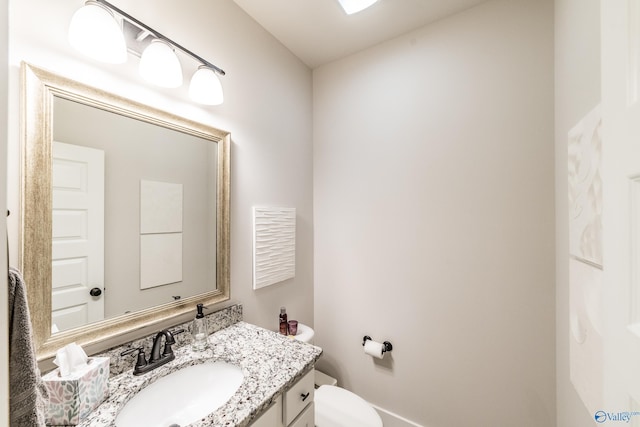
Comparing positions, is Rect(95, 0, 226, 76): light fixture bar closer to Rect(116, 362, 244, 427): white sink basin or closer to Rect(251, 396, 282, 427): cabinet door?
Rect(116, 362, 244, 427): white sink basin

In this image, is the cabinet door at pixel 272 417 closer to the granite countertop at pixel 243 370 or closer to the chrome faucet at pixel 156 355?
the granite countertop at pixel 243 370

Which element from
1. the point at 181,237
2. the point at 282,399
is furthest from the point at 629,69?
the point at 181,237

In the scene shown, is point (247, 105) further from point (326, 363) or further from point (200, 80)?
point (326, 363)

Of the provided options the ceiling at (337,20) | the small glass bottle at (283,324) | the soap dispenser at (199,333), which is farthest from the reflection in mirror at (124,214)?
the ceiling at (337,20)

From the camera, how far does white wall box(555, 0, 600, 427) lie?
819mm

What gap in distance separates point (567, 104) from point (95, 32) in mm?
1765

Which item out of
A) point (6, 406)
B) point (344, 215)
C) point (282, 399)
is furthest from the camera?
point (344, 215)

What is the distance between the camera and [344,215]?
71.6 inches

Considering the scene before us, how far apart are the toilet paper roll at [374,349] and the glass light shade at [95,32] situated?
1.91 m

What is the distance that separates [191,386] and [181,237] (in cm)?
61

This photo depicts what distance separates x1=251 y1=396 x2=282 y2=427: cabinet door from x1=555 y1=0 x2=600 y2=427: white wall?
102 centimetres

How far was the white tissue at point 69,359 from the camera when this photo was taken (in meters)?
0.70

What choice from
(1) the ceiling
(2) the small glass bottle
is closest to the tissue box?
(2) the small glass bottle

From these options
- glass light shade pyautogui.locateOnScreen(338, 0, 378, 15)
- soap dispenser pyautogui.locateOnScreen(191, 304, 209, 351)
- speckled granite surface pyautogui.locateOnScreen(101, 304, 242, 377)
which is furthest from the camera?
glass light shade pyautogui.locateOnScreen(338, 0, 378, 15)
